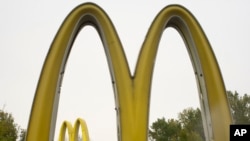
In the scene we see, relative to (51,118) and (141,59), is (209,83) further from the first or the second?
(51,118)

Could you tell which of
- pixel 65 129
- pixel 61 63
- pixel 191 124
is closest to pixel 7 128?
pixel 65 129

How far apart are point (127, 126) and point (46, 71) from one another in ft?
9.50

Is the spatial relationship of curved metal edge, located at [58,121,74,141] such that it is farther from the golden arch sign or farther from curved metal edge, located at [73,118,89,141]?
the golden arch sign

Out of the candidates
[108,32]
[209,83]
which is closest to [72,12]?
[108,32]

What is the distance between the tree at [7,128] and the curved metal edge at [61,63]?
20574 millimetres

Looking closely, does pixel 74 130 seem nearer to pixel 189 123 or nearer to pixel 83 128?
pixel 83 128

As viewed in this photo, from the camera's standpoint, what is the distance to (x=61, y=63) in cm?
916

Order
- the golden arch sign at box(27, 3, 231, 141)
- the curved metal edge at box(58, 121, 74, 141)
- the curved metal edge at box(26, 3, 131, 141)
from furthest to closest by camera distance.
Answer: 1. the curved metal edge at box(58, 121, 74, 141)
2. the golden arch sign at box(27, 3, 231, 141)
3. the curved metal edge at box(26, 3, 131, 141)

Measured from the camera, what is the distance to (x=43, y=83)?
8.72 meters

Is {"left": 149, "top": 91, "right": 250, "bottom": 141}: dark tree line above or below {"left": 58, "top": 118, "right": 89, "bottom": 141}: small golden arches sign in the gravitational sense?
above

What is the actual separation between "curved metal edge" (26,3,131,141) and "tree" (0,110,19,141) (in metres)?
20.6

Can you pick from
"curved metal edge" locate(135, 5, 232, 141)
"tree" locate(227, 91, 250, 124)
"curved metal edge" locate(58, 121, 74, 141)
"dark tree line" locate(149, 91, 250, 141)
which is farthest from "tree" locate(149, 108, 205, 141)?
"curved metal edge" locate(135, 5, 232, 141)

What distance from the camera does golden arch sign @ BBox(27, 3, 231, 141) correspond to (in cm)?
860

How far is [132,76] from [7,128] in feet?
76.6
